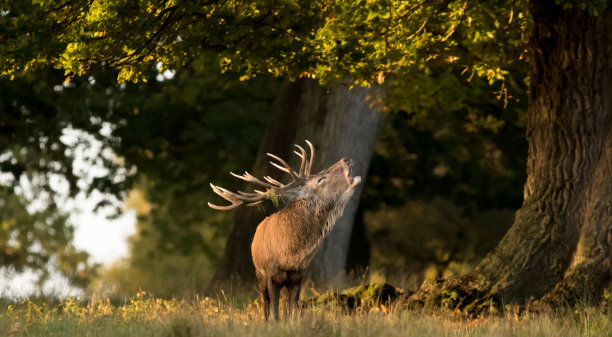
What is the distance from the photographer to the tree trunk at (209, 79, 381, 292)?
1727cm

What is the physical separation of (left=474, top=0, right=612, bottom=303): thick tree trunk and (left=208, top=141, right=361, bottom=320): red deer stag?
399 centimetres

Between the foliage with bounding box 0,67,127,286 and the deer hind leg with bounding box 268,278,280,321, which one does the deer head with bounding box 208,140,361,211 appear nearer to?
the deer hind leg with bounding box 268,278,280,321

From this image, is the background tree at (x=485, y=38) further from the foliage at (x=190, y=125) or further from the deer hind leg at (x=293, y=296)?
the foliage at (x=190, y=125)

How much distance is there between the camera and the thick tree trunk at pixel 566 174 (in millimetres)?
11969

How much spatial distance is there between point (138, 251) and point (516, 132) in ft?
96.1

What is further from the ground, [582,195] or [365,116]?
[365,116]

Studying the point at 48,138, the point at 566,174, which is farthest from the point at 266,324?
the point at 48,138

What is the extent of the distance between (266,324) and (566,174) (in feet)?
18.1

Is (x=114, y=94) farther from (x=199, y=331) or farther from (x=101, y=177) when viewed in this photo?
(x=199, y=331)

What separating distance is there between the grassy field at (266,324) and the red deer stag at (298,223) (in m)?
0.43

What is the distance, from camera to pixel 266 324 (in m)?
8.84

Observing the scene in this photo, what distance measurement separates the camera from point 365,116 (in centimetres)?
1789

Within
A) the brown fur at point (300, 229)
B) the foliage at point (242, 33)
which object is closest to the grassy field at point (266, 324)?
the brown fur at point (300, 229)

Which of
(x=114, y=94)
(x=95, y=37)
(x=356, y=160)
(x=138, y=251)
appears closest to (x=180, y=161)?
(x=114, y=94)
